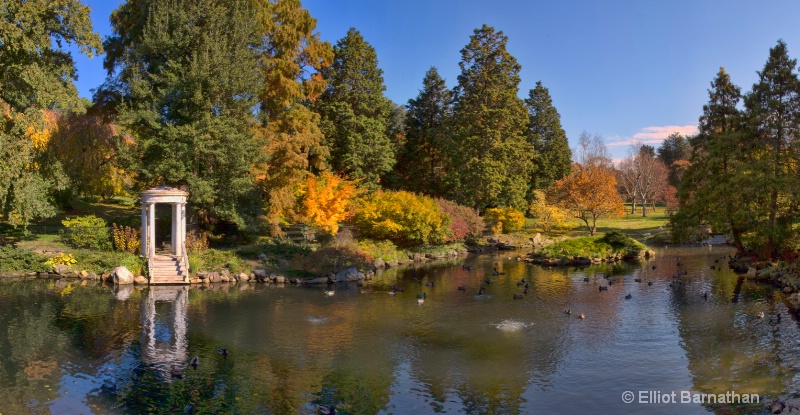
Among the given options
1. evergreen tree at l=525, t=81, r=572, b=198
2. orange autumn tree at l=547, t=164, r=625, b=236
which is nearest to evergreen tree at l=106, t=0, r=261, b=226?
orange autumn tree at l=547, t=164, r=625, b=236

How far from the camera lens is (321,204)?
3831 cm

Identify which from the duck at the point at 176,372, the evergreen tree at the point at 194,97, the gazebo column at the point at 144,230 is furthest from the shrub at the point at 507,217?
the duck at the point at 176,372

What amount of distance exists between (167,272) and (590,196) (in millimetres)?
38216

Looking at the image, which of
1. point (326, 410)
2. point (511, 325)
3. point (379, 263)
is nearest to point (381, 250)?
point (379, 263)

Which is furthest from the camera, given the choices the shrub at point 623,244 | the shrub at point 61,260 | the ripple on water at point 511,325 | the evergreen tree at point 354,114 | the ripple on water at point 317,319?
the evergreen tree at point 354,114

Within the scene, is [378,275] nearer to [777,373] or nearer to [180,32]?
[180,32]

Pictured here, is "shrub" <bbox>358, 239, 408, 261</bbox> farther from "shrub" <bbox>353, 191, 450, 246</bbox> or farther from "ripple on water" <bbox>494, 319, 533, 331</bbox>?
"ripple on water" <bbox>494, 319, 533, 331</bbox>

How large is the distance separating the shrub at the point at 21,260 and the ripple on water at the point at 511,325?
24610 millimetres

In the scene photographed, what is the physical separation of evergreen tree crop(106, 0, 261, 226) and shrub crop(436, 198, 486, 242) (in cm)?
1647

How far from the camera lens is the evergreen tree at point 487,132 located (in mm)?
50000

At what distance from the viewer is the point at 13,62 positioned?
94.2 feet

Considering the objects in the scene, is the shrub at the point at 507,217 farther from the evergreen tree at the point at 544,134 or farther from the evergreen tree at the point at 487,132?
the evergreen tree at the point at 544,134

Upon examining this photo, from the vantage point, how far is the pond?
13.6m

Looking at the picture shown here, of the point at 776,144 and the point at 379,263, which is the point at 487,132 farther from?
the point at 776,144
